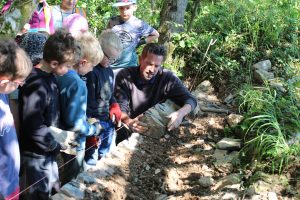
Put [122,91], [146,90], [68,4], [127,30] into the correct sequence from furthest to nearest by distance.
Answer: [127,30] → [68,4] → [146,90] → [122,91]

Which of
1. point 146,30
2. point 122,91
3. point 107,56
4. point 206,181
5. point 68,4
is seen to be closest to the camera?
point 107,56

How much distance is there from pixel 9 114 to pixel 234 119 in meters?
3.14

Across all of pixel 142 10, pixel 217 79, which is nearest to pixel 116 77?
pixel 217 79

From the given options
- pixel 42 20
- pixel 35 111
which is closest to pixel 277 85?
pixel 42 20

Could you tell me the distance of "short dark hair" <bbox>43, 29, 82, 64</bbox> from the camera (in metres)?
2.67

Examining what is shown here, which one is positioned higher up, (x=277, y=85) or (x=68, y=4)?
(x=68, y=4)

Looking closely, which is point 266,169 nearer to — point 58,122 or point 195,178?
point 195,178

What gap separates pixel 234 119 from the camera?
189 inches

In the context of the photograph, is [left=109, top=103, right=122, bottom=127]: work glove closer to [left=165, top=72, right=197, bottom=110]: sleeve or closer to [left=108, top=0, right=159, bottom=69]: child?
[left=165, top=72, right=197, bottom=110]: sleeve

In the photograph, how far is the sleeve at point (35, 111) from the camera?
254 cm

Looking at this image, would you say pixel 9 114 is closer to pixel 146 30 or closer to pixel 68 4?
pixel 68 4

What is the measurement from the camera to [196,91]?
6.14 meters

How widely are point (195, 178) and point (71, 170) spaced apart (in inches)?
50.0

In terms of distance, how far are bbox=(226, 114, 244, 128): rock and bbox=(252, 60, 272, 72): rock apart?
174 centimetres
